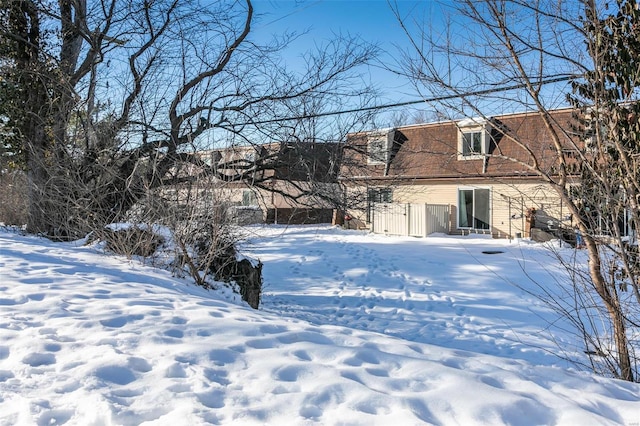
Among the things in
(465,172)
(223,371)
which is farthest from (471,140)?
(223,371)

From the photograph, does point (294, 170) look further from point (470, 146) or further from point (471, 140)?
point (470, 146)

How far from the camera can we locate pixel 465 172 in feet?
29.5

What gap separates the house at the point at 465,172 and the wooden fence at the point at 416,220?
0.66 feet

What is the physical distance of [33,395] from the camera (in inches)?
95.7

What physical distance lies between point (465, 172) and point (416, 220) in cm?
927

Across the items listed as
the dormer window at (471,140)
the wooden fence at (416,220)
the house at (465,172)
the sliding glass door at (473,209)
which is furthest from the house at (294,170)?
the sliding glass door at (473,209)

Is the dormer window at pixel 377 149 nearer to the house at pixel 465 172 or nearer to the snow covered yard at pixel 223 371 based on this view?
the house at pixel 465 172

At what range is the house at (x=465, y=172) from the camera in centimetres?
504

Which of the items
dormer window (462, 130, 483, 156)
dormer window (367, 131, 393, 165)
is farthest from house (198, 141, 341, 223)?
dormer window (462, 130, 483, 156)

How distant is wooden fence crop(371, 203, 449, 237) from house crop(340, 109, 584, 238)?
0.20 m

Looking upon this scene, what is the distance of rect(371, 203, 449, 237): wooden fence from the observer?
18.0 m

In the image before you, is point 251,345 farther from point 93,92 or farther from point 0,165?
point 0,165

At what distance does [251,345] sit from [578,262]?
336 centimetres

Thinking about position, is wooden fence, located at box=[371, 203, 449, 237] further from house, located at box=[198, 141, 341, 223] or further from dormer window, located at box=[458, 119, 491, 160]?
dormer window, located at box=[458, 119, 491, 160]
